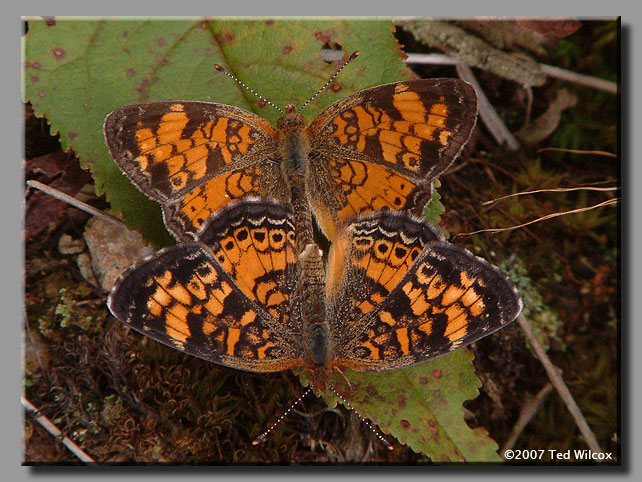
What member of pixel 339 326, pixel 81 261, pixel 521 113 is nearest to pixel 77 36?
pixel 81 261

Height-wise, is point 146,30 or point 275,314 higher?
point 146,30

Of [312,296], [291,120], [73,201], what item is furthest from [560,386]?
[73,201]

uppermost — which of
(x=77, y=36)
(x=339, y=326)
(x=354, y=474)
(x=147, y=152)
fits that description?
(x=77, y=36)

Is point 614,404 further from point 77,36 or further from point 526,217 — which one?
point 77,36

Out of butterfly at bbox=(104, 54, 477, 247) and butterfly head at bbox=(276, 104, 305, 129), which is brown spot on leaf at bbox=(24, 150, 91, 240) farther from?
butterfly head at bbox=(276, 104, 305, 129)

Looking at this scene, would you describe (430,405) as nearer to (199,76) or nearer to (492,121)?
(492,121)
